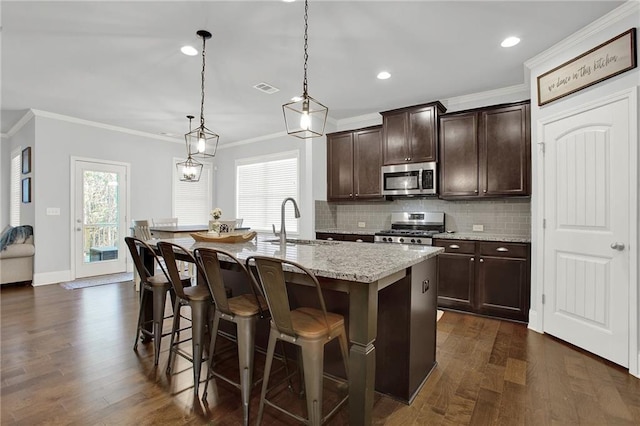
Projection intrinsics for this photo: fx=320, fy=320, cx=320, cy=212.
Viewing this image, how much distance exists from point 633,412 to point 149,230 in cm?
558

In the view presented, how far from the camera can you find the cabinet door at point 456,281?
3.75 m

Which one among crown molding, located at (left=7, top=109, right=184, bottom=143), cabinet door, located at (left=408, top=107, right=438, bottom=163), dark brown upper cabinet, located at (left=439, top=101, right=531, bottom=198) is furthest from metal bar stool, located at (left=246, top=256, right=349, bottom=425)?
crown molding, located at (left=7, top=109, right=184, bottom=143)

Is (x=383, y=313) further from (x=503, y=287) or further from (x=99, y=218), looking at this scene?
(x=99, y=218)

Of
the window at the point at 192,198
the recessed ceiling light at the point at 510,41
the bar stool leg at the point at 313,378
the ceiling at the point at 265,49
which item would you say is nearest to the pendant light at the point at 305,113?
the ceiling at the point at 265,49

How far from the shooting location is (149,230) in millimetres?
5008

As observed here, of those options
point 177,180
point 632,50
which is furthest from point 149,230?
point 632,50

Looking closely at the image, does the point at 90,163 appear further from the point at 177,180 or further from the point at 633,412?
the point at 633,412

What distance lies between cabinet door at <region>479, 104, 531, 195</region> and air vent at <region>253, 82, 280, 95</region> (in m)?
2.62

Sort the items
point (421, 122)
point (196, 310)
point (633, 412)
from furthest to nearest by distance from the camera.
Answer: point (421, 122) < point (196, 310) < point (633, 412)

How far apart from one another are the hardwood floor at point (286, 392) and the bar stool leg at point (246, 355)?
0.18 metres

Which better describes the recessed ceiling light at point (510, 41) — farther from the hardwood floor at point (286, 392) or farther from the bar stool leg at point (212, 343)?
the bar stool leg at point (212, 343)

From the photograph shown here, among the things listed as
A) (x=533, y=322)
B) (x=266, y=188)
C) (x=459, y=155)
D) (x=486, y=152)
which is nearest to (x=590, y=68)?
(x=486, y=152)

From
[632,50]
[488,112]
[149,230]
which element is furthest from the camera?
[149,230]

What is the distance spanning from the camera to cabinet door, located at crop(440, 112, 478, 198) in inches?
158
